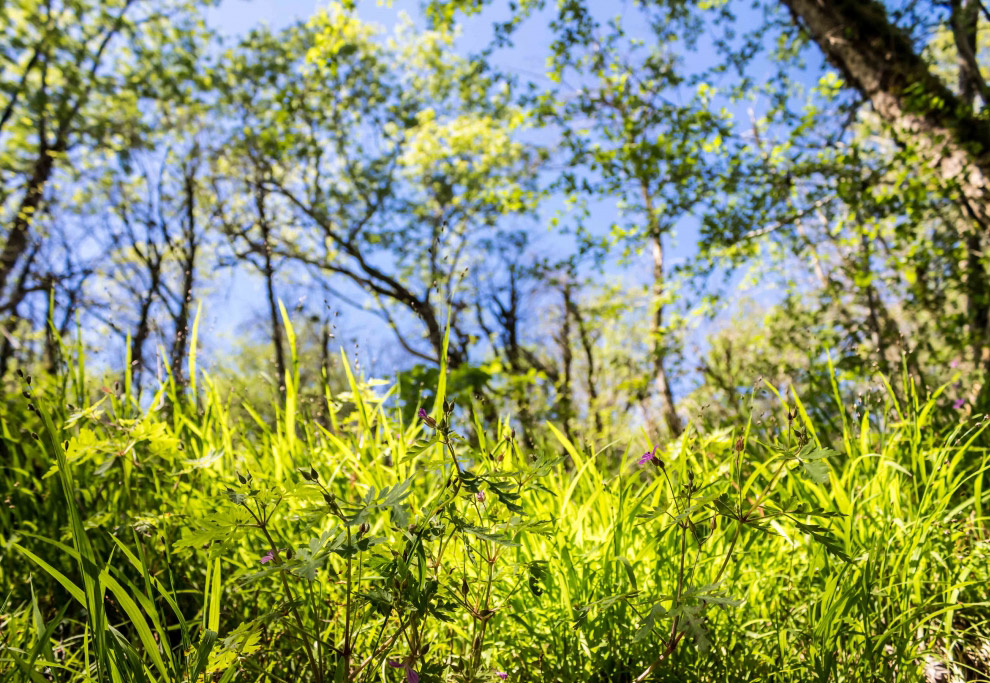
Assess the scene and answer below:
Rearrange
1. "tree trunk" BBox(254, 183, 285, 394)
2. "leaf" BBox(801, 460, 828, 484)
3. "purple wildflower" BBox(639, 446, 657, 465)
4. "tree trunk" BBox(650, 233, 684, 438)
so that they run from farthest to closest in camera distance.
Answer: "tree trunk" BBox(650, 233, 684, 438), "tree trunk" BBox(254, 183, 285, 394), "purple wildflower" BBox(639, 446, 657, 465), "leaf" BBox(801, 460, 828, 484)

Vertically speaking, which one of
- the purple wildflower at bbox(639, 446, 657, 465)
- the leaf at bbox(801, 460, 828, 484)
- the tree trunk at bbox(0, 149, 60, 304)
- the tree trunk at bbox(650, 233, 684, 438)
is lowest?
the leaf at bbox(801, 460, 828, 484)

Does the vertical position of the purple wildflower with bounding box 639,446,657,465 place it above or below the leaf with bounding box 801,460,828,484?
above

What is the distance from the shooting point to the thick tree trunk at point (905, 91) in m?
4.08

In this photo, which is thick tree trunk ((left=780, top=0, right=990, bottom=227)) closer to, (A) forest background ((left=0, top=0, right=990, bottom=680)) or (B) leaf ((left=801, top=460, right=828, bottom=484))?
(A) forest background ((left=0, top=0, right=990, bottom=680))

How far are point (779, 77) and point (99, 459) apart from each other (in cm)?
674

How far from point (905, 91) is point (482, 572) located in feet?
16.8

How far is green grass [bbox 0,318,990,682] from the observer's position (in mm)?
808

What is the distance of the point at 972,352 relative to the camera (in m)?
4.68

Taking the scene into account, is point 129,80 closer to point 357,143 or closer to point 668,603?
point 357,143

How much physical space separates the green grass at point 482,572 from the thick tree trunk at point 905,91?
3.62 meters

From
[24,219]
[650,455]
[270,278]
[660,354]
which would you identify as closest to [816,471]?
[650,455]

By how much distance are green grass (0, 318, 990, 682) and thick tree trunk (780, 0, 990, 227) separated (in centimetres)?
362

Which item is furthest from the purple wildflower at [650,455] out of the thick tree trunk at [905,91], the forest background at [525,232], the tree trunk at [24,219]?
the tree trunk at [24,219]

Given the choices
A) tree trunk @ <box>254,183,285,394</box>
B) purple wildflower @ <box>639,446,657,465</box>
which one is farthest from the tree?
purple wildflower @ <box>639,446,657,465</box>
